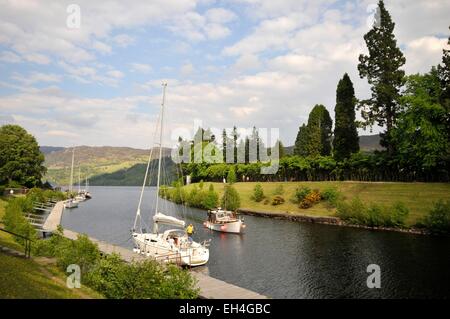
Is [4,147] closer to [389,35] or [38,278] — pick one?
[38,278]

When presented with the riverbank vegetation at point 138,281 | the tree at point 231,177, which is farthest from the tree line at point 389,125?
the riverbank vegetation at point 138,281

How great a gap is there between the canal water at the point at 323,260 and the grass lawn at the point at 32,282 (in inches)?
601

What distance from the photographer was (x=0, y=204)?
70125mm

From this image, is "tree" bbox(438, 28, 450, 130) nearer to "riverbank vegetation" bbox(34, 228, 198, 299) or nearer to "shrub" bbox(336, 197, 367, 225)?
"shrub" bbox(336, 197, 367, 225)

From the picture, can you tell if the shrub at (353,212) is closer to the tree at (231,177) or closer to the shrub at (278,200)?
the shrub at (278,200)

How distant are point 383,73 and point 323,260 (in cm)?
5291

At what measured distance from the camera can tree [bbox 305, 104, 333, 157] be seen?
10750 centimetres

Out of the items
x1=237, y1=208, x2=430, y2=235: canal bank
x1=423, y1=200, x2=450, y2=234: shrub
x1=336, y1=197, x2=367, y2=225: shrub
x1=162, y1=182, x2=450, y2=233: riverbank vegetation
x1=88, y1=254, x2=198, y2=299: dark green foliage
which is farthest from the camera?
x1=336, y1=197, x2=367, y2=225: shrub

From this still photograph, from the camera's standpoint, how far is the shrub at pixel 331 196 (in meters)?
77.7

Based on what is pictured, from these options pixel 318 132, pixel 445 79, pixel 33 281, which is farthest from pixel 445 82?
pixel 33 281

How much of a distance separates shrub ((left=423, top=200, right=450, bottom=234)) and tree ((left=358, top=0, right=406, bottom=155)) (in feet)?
81.6

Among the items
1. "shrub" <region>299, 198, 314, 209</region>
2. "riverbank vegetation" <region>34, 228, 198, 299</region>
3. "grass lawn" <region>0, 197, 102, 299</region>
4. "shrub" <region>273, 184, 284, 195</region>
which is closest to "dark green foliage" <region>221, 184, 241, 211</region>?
"shrub" <region>273, 184, 284, 195</region>
